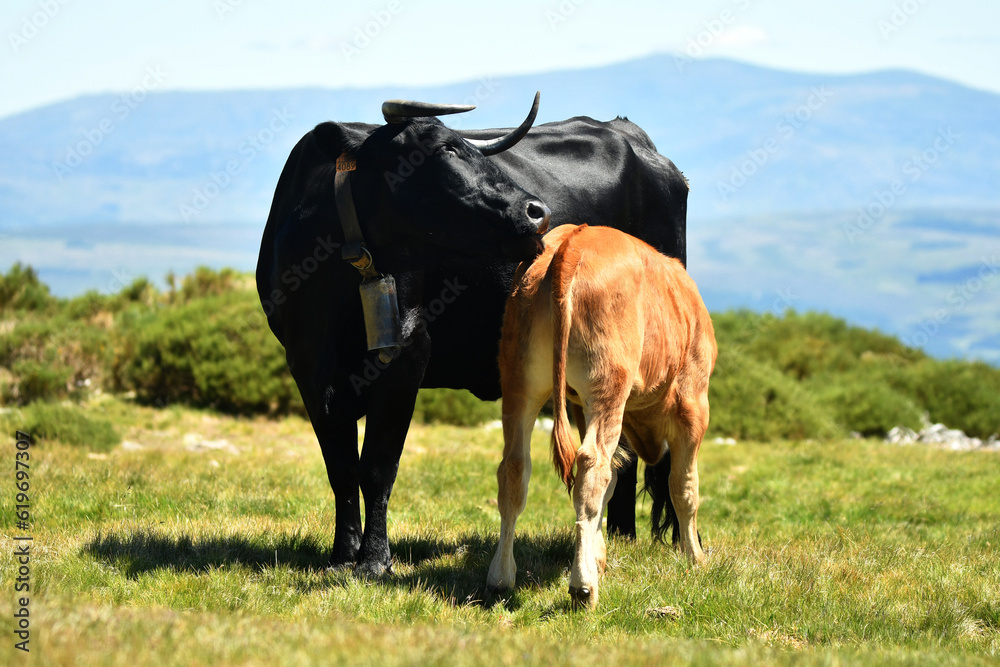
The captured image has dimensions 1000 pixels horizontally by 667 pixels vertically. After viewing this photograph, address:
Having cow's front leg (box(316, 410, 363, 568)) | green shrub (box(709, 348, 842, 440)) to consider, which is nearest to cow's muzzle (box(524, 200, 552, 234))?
cow's front leg (box(316, 410, 363, 568))

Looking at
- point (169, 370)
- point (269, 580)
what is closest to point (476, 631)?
point (269, 580)

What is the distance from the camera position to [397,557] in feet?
18.5

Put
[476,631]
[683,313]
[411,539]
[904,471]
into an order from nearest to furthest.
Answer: [476,631] < [683,313] < [411,539] < [904,471]

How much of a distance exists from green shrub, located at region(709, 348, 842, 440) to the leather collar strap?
9.67 metres

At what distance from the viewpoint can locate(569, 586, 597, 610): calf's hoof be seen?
4496mm

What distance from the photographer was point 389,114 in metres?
5.04

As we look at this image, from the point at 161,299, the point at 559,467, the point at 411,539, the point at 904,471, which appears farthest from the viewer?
the point at 161,299

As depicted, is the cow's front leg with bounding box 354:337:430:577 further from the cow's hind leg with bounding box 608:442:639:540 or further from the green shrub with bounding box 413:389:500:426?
the green shrub with bounding box 413:389:500:426

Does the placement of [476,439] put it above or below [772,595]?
below

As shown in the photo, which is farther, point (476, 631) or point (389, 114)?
point (389, 114)

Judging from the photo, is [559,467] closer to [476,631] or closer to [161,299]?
[476,631]

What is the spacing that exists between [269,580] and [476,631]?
1.32 m

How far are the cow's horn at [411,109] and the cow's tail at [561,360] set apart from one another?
105 cm

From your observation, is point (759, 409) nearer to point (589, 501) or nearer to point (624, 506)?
point (624, 506)
